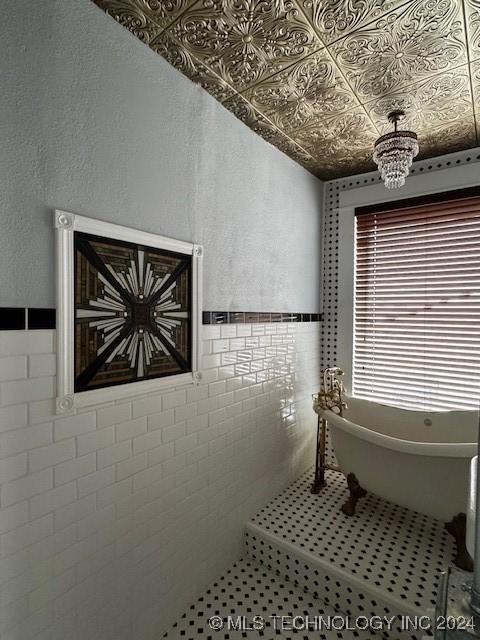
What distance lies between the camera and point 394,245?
246cm

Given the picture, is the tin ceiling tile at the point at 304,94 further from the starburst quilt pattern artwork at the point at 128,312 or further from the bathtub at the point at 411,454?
the bathtub at the point at 411,454

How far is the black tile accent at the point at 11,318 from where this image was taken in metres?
0.92

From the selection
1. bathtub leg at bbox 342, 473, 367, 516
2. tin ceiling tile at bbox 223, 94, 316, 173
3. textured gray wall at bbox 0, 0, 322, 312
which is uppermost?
tin ceiling tile at bbox 223, 94, 316, 173

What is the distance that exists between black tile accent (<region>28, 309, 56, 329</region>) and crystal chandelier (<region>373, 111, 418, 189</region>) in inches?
67.7

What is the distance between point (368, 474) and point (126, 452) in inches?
57.1

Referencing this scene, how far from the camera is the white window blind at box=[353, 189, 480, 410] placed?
217 cm

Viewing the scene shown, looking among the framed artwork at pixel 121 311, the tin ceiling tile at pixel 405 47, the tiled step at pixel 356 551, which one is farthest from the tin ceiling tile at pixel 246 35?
the tiled step at pixel 356 551

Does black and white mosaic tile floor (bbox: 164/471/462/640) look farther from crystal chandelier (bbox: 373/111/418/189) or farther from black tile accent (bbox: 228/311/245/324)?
crystal chandelier (bbox: 373/111/418/189)

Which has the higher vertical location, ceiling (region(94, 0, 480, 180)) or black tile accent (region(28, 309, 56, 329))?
ceiling (region(94, 0, 480, 180))

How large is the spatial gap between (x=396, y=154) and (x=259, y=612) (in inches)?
94.2

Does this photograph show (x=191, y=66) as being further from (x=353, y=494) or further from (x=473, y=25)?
(x=353, y=494)

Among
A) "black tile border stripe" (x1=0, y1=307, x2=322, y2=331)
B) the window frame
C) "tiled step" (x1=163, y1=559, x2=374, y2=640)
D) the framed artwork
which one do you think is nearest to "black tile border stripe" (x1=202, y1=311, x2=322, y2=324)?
"black tile border stripe" (x1=0, y1=307, x2=322, y2=331)

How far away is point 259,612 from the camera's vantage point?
152cm

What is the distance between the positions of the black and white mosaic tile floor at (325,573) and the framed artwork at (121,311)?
1.10 metres
